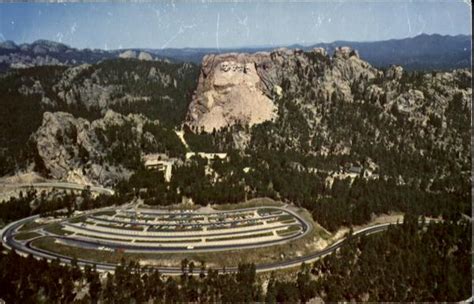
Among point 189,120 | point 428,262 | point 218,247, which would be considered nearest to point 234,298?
point 218,247

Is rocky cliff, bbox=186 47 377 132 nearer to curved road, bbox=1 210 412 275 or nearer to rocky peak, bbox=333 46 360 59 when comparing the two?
rocky peak, bbox=333 46 360 59

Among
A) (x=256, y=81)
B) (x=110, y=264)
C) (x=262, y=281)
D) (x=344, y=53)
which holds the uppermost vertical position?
(x=344, y=53)

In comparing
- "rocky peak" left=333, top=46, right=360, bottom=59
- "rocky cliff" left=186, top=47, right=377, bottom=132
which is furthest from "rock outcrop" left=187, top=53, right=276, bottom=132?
"rocky peak" left=333, top=46, right=360, bottom=59

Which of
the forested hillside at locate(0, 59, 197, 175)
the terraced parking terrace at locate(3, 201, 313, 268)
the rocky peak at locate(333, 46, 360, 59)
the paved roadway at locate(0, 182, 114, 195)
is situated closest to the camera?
the terraced parking terrace at locate(3, 201, 313, 268)

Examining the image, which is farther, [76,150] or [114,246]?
[76,150]

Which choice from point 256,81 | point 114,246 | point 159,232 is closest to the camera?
point 114,246

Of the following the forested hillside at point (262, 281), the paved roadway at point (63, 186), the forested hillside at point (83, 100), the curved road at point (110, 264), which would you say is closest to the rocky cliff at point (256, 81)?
the forested hillside at point (83, 100)

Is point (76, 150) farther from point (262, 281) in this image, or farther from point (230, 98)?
point (262, 281)

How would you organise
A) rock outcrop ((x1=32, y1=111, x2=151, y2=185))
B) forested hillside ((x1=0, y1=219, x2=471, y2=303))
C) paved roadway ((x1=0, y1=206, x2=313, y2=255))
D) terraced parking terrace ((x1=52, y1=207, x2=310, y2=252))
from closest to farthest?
forested hillside ((x1=0, y1=219, x2=471, y2=303)) < paved roadway ((x1=0, y1=206, x2=313, y2=255)) < terraced parking terrace ((x1=52, y1=207, x2=310, y2=252)) < rock outcrop ((x1=32, y1=111, x2=151, y2=185))

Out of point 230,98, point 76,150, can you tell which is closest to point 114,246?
point 76,150

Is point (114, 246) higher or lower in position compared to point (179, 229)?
lower

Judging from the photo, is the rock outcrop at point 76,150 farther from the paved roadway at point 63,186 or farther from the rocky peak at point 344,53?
the rocky peak at point 344,53
